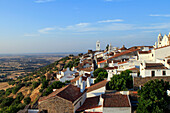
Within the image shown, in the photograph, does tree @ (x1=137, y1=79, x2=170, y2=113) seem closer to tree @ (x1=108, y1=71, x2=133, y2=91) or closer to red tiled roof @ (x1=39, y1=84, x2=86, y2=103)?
tree @ (x1=108, y1=71, x2=133, y2=91)

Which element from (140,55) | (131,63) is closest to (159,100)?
(131,63)

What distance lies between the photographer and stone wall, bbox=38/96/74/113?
1961 cm

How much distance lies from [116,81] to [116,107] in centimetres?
682

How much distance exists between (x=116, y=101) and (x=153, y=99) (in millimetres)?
3391

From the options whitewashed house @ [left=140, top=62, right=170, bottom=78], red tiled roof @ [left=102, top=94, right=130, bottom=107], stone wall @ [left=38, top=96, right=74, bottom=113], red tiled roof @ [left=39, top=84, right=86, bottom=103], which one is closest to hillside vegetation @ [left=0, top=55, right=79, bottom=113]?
red tiled roof @ [left=39, top=84, right=86, bottom=103]

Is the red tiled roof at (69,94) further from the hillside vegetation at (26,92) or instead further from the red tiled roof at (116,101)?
the hillside vegetation at (26,92)

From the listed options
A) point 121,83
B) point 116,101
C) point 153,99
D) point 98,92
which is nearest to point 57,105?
point 98,92

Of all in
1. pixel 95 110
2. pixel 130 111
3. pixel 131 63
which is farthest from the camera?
pixel 131 63

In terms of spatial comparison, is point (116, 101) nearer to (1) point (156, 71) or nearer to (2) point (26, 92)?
(1) point (156, 71)

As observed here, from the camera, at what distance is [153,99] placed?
15336mm

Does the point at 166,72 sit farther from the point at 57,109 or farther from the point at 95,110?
the point at 57,109

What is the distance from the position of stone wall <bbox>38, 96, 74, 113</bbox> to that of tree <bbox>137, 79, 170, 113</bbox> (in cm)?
785

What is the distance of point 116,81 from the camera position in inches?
893

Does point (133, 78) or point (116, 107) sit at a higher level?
point (133, 78)
